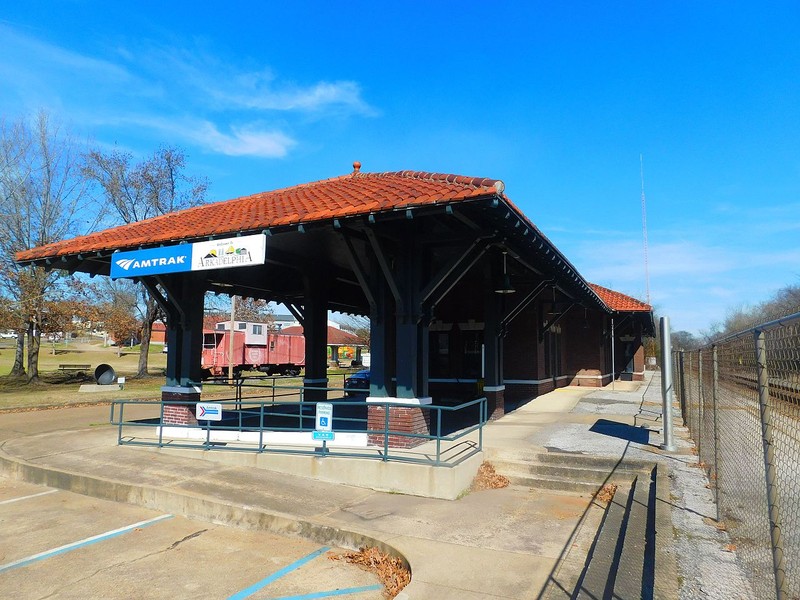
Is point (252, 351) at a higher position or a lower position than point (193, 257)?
lower

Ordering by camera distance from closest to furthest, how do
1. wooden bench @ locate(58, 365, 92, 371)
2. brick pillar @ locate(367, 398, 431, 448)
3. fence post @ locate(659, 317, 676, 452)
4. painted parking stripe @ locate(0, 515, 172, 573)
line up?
painted parking stripe @ locate(0, 515, 172, 573) < brick pillar @ locate(367, 398, 431, 448) < fence post @ locate(659, 317, 676, 452) < wooden bench @ locate(58, 365, 92, 371)

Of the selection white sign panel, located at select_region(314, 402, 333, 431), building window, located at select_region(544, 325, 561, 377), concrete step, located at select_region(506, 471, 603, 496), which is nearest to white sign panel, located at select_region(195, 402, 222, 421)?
A: white sign panel, located at select_region(314, 402, 333, 431)

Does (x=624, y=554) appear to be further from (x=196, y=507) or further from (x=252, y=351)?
(x=252, y=351)

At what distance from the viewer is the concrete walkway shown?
185 inches

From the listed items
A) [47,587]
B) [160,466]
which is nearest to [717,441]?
[47,587]

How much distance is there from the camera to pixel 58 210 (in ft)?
85.9

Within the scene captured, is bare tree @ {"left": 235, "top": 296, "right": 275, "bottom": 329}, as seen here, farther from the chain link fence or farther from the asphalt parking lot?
the chain link fence

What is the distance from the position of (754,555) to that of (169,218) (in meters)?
12.1

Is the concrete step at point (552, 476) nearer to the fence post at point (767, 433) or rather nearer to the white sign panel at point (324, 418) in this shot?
the white sign panel at point (324, 418)

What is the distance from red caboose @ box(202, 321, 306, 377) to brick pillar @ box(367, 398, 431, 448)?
26888mm

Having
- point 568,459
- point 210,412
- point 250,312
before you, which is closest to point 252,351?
point 250,312

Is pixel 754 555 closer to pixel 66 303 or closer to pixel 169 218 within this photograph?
pixel 169 218

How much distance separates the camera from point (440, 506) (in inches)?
279

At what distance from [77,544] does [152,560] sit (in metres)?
1.12
